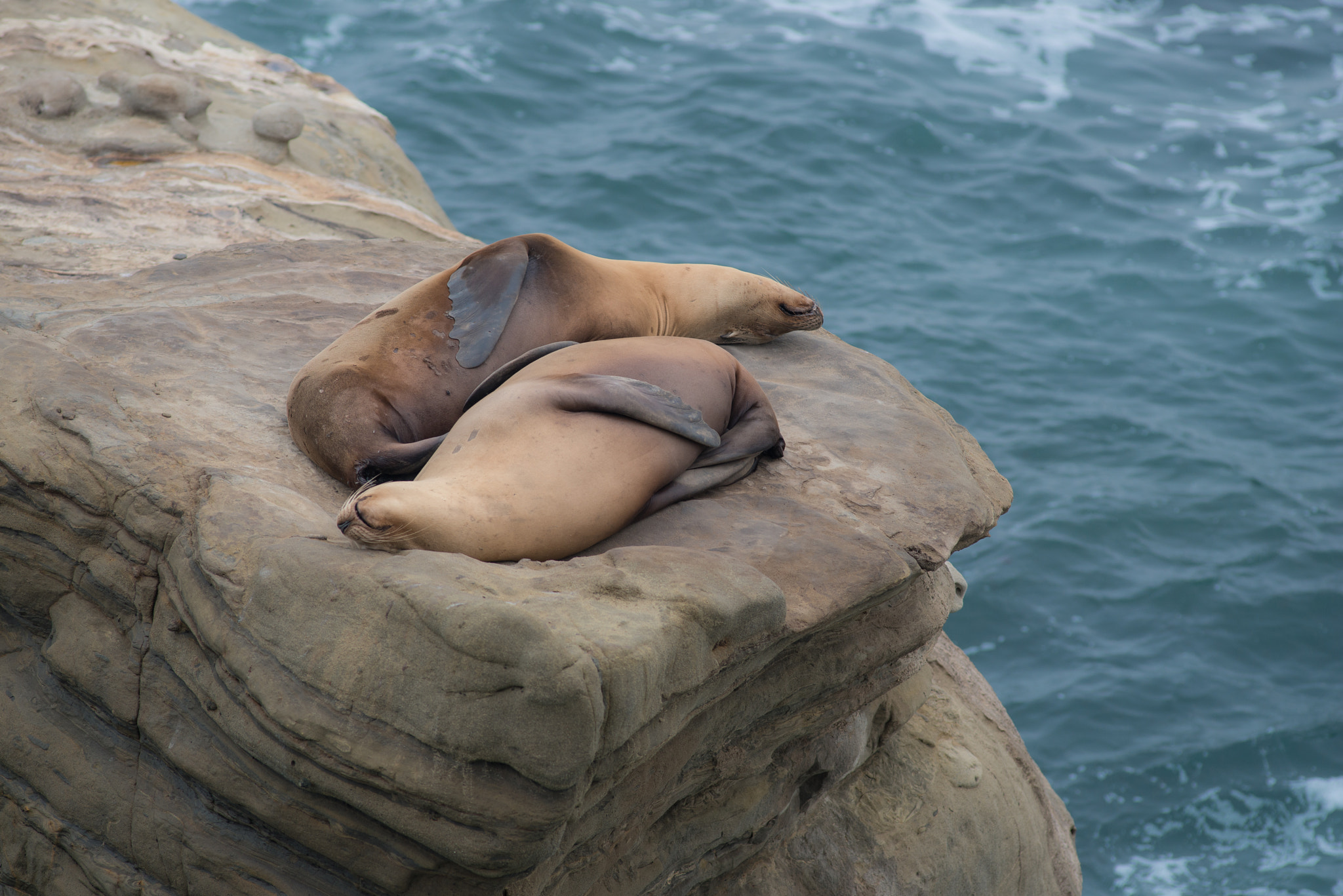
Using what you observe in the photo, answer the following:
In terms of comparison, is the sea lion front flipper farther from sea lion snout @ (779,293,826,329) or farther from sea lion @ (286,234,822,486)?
sea lion snout @ (779,293,826,329)

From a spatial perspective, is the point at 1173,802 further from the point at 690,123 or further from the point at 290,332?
the point at 690,123

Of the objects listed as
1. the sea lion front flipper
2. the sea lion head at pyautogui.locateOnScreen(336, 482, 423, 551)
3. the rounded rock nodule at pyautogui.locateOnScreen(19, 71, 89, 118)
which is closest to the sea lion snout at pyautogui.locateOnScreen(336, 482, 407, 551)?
the sea lion head at pyautogui.locateOnScreen(336, 482, 423, 551)

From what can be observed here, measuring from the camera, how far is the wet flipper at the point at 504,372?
3.67 meters

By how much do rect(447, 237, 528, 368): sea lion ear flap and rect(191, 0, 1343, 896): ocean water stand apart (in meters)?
5.06

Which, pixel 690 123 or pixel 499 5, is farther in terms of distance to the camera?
pixel 499 5

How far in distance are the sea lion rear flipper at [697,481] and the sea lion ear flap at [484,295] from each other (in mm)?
838

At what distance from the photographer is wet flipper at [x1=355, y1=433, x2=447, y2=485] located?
346 centimetres

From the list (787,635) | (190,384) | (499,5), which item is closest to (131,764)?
(190,384)

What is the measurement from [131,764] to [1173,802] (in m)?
6.21

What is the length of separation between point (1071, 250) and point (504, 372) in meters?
9.49

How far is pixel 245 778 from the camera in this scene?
2.75 meters

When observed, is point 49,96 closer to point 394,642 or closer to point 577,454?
point 577,454

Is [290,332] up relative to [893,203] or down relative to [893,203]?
up

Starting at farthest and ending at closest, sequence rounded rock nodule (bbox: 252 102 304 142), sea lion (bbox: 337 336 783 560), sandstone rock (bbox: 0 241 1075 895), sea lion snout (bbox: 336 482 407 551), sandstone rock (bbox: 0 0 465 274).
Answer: rounded rock nodule (bbox: 252 102 304 142) → sandstone rock (bbox: 0 0 465 274) → sea lion (bbox: 337 336 783 560) → sea lion snout (bbox: 336 482 407 551) → sandstone rock (bbox: 0 241 1075 895)
